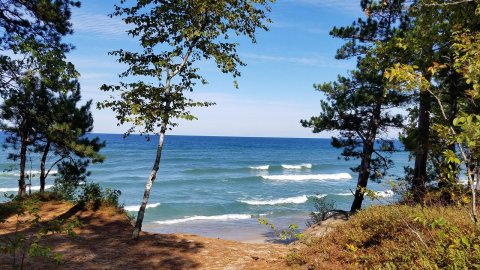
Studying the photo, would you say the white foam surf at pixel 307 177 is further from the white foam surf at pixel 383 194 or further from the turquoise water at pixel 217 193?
the white foam surf at pixel 383 194

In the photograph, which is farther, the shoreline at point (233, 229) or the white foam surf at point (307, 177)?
the white foam surf at point (307, 177)

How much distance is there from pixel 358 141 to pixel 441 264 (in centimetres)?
1333

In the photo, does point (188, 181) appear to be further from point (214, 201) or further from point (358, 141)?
point (358, 141)

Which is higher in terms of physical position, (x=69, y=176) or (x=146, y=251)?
(x=69, y=176)

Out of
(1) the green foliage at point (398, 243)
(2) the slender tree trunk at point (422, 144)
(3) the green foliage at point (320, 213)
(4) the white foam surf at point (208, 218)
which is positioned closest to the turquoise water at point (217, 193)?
(4) the white foam surf at point (208, 218)

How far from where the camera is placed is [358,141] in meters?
18.2

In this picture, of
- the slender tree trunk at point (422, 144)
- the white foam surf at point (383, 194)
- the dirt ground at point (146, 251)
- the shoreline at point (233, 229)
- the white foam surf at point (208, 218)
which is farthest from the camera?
the white foam surf at point (208, 218)

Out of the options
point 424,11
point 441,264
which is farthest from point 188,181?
point 441,264

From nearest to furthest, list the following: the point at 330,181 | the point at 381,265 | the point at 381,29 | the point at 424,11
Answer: the point at 381,265, the point at 424,11, the point at 381,29, the point at 330,181

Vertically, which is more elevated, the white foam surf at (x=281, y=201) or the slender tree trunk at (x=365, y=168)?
the slender tree trunk at (x=365, y=168)

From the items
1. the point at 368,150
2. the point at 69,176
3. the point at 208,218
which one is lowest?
the point at 208,218

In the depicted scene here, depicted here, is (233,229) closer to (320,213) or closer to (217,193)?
(320,213)

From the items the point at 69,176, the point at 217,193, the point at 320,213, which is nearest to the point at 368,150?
the point at 320,213

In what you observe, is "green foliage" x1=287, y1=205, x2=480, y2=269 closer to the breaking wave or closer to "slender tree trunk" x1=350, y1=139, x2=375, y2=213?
"slender tree trunk" x1=350, y1=139, x2=375, y2=213
